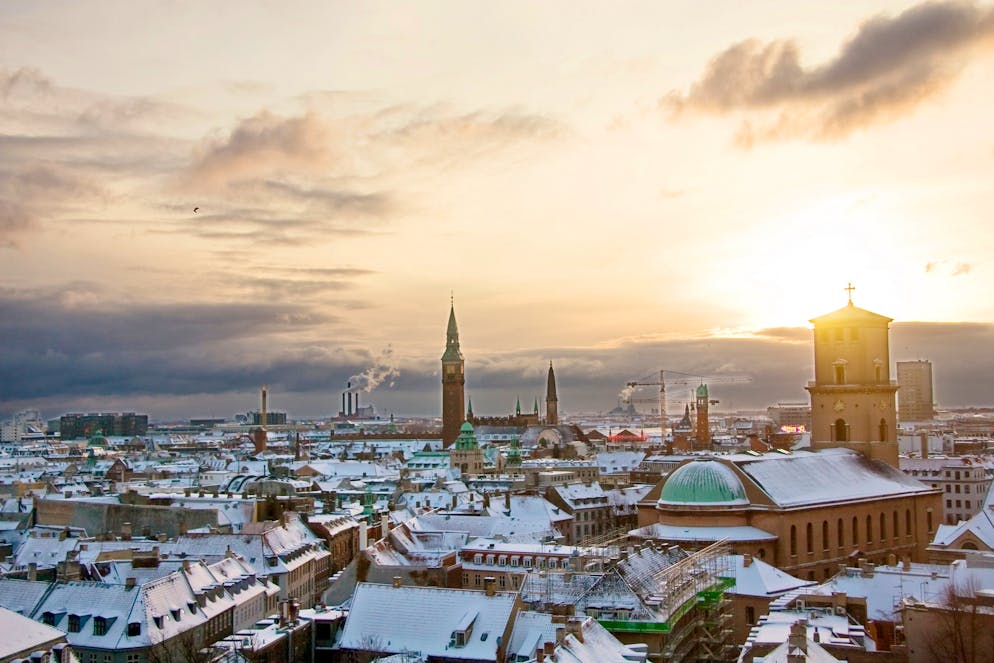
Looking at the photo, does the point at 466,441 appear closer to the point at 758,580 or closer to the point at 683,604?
the point at 758,580

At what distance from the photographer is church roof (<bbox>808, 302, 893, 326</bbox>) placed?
320ft

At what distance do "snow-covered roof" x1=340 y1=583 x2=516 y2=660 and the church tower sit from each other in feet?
177

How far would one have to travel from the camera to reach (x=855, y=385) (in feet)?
321

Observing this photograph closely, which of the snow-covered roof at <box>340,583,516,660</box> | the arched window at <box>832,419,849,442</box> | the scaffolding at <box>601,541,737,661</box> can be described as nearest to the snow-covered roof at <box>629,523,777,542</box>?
the scaffolding at <box>601,541,737,661</box>

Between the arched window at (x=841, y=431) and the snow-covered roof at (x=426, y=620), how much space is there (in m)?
53.8

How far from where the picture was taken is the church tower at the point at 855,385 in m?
97.8

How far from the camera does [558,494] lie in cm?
12250

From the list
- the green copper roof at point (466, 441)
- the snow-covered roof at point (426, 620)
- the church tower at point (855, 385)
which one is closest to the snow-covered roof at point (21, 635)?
the snow-covered roof at point (426, 620)

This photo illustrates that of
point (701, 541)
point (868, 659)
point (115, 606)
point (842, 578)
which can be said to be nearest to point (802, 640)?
point (868, 659)

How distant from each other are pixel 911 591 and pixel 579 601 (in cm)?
1613

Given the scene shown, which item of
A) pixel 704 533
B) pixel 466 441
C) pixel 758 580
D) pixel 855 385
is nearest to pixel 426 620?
pixel 758 580

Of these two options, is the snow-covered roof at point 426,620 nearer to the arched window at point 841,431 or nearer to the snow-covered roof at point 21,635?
the snow-covered roof at point 21,635

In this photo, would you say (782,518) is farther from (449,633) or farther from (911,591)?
(449,633)

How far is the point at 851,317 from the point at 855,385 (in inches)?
227
